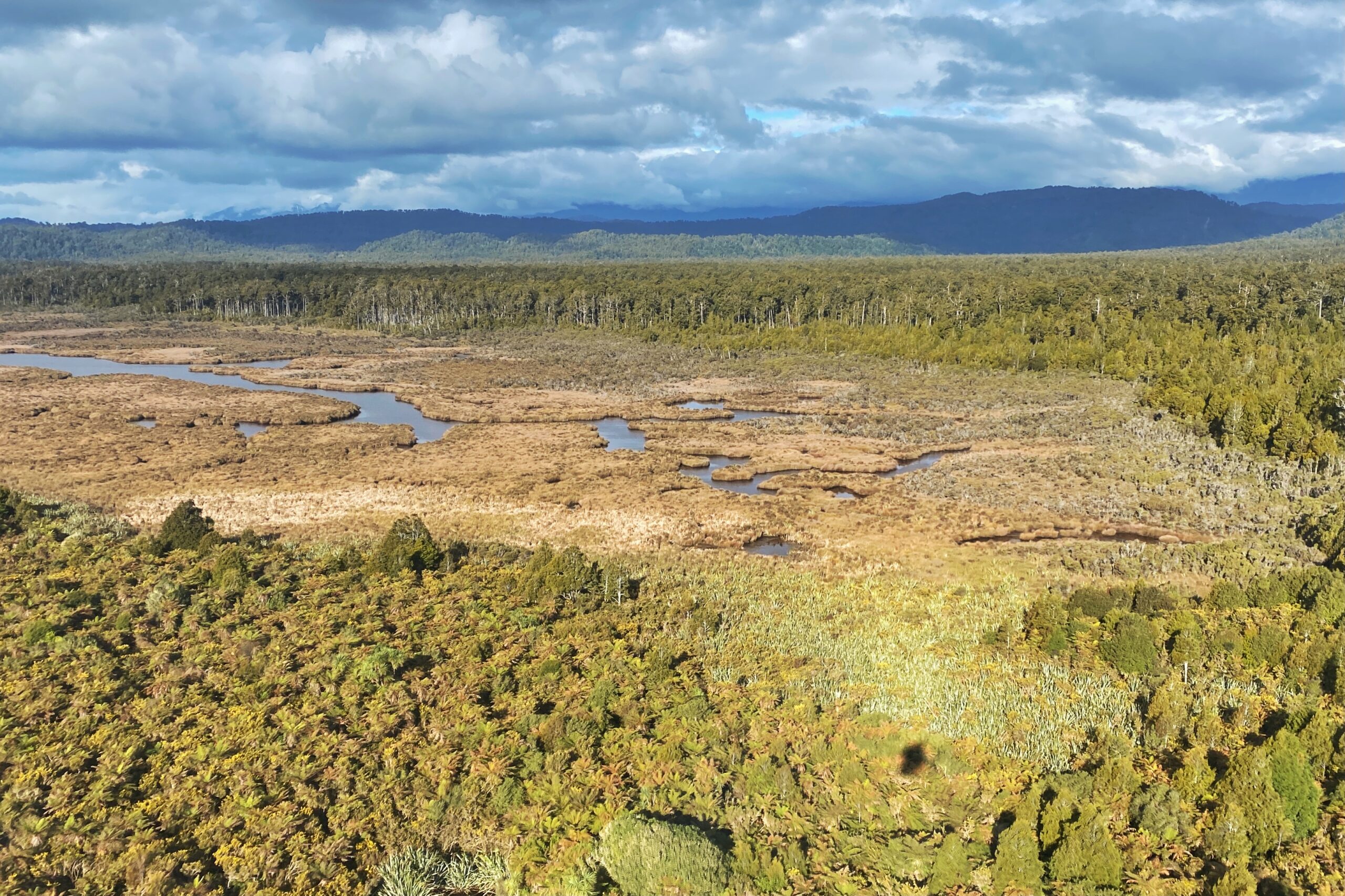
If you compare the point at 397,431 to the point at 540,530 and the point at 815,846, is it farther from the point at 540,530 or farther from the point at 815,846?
the point at 815,846

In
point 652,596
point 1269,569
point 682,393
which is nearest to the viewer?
point 652,596

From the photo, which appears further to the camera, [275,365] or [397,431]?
[275,365]

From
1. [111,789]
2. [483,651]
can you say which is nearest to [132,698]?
[111,789]

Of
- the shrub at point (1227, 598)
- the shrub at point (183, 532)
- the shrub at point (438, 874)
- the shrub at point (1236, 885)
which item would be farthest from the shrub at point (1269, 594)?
the shrub at point (183, 532)

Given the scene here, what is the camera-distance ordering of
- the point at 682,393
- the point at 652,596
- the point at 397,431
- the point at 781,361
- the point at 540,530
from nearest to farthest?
the point at 652,596 < the point at 540,530 < the point at 397,431 < the point at 682,393 < the point at 781,361

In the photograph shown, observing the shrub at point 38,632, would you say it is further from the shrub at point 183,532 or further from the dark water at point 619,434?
the dark water at point 619,434

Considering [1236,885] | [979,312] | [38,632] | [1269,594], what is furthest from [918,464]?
[979,312]
